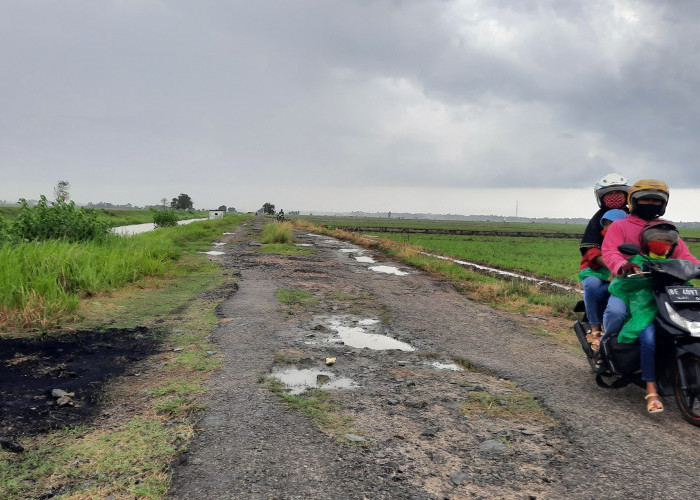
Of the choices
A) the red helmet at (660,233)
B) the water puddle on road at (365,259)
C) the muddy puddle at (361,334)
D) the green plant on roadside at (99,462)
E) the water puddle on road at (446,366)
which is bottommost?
the water puddle on road at (365,259)

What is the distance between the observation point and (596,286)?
14.8ft

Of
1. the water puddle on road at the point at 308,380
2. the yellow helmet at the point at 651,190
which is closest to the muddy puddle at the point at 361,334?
the water puddle on road at the point at 308,380

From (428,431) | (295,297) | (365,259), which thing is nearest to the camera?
(428,431)

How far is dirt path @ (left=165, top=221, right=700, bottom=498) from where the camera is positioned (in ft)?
8.30

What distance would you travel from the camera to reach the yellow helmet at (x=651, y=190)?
385cm

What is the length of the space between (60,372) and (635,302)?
5495mm

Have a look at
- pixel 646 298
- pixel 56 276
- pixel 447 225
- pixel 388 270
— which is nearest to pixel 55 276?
pixel 56 276

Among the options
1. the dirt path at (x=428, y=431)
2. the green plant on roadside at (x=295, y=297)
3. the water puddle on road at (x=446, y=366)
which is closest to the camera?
the dirt path at (x=428, y=431)

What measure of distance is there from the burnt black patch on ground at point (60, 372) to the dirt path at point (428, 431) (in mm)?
1025

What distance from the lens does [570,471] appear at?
2730 mm

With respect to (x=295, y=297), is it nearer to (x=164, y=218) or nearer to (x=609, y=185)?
(x=609, y=185)

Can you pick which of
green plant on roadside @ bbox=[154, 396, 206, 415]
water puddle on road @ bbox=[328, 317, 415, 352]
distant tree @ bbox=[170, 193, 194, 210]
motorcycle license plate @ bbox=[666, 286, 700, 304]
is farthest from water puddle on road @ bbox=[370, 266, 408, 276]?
distant tree @ bbox=[170, 193, 194, 210]

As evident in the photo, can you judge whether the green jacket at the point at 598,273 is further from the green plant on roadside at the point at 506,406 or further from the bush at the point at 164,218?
the bush at the point at 164,218

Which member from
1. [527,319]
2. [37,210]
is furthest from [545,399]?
[37,210]
